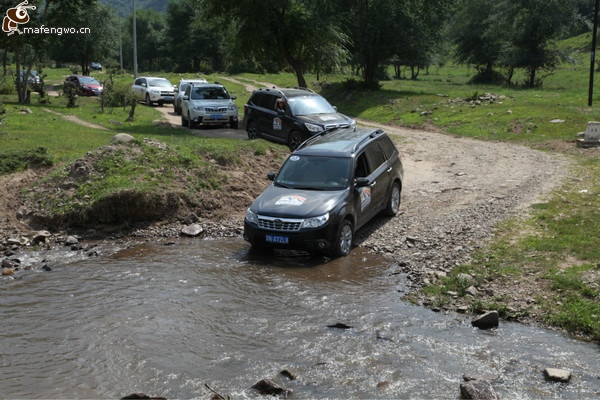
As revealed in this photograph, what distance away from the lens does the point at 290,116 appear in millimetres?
18031

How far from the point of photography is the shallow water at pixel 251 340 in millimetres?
6031

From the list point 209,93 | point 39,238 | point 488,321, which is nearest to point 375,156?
point 488,321

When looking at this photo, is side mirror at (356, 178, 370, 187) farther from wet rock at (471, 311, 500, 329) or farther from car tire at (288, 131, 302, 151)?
car tire at (288, 131, 302, 151)

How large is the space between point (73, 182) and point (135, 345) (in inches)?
A: 261

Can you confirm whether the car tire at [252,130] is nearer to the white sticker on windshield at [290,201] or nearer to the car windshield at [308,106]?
the car windshield at [308,106]

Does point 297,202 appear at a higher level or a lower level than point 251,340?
higher

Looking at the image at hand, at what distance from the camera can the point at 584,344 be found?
6816 mm

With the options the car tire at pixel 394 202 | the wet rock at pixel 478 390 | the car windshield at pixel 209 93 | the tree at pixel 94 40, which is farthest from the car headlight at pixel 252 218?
the tree at pixel 94 40

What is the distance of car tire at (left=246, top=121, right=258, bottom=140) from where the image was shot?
64.7 feet

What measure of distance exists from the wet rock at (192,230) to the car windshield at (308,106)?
284 inches

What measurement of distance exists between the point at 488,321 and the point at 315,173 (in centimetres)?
458

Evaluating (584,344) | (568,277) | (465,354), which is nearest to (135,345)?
(465,354)

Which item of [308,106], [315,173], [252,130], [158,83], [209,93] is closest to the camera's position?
[315,173]

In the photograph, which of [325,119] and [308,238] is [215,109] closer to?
[325,119]
